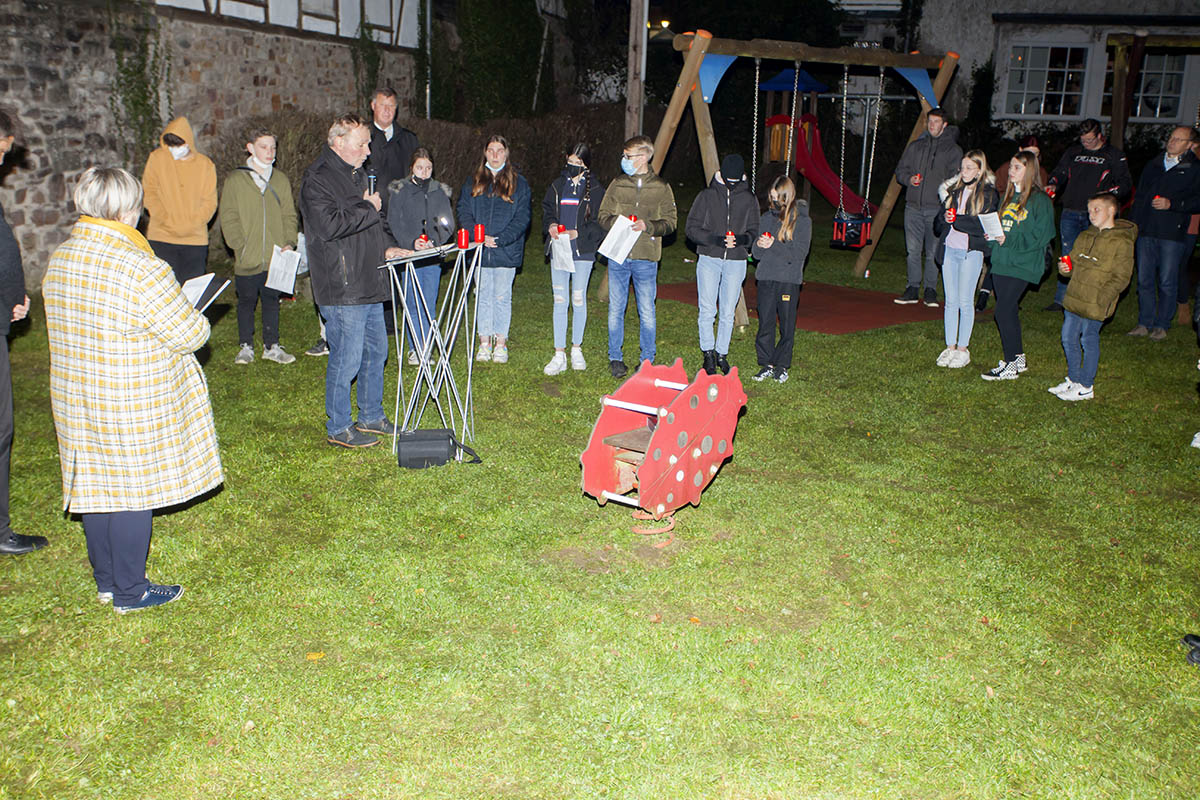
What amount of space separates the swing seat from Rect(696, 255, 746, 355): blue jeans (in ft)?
15.5

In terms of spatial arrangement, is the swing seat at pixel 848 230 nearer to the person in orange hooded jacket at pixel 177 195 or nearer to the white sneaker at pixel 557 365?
the white sneaker at pixel 557 365

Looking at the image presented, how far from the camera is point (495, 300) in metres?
9.01

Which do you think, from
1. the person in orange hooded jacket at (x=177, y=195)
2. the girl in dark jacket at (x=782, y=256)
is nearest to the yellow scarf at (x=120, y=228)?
the person in orange hooded jacket at (x=177, y=195)

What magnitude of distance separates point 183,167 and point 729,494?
Answer: 5.50 meters

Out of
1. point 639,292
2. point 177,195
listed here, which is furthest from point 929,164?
point 177,195

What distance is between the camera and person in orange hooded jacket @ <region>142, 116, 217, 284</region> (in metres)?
8.29

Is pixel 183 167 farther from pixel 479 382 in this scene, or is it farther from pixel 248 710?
pixel 248 710

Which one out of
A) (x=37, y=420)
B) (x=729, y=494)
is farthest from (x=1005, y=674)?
(x=37, y=420)

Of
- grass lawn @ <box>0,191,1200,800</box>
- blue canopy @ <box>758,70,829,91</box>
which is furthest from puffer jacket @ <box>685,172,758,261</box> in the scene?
blue canopy @ <box>758,70,829,91</box>

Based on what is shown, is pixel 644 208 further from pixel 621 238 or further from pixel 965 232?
pixel 965 232

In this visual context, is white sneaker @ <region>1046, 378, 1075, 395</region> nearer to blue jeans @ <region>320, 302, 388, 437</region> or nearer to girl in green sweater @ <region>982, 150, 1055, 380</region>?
girl in green sweater @ <region>982, 150, 1055, 380</region>

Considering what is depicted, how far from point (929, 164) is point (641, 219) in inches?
201

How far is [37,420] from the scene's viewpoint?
23.7ft

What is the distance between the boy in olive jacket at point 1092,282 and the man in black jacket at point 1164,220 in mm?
2247
